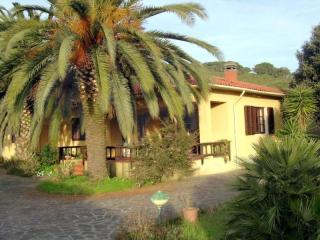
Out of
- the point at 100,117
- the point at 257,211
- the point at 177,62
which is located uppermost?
the point at 177,62

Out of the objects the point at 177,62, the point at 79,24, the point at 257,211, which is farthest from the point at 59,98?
the point at 257,211

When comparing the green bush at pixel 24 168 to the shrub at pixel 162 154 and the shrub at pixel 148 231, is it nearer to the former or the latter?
the shrub at pixel 162 154

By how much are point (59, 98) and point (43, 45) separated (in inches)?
105

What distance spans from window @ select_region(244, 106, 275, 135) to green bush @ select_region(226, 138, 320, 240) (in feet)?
45.7

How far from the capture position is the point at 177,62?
43.6 feet

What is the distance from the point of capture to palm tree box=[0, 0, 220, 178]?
11.7 m

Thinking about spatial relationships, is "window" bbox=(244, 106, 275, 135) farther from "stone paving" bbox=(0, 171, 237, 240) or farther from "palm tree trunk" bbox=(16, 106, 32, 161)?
"palm tree trunk" bbox=(16, 106, 32, 161)

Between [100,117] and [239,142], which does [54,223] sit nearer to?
[100,117]

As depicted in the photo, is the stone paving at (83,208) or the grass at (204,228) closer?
the grass at (204,228)

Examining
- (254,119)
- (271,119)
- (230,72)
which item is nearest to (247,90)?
(254,119)

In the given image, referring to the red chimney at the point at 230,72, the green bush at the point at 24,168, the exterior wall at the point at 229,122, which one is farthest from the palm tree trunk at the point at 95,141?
the red chimney at the point at 230,72

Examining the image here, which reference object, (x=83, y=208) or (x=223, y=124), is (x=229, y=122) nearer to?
(x=223, y=124)

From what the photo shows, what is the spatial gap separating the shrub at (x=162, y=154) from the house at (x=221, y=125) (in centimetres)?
111

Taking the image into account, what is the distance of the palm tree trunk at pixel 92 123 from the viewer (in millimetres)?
13352
